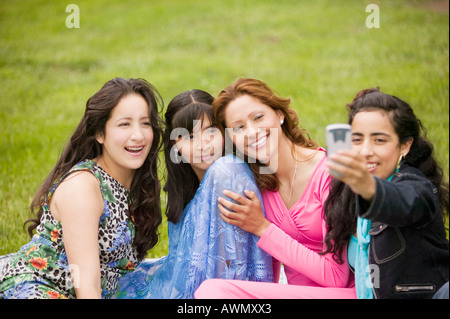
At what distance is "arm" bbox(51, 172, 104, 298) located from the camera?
9.61ft

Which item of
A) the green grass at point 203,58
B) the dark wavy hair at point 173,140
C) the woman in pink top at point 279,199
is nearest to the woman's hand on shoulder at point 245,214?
the woman in pink top at point 279,199

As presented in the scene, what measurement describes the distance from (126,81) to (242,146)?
32.8 inches

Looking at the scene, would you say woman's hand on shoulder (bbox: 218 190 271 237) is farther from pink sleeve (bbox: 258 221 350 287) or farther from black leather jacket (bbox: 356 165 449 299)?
black leather jacket (bbox: 356 165 449 299)

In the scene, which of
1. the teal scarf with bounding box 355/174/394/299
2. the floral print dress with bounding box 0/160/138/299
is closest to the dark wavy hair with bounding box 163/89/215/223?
the floral print dress with bounding box 0/160/138/299

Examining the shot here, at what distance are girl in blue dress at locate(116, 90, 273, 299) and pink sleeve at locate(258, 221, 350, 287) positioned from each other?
16cm

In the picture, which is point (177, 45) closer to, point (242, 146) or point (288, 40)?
point (288, 40)

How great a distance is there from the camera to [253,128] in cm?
316

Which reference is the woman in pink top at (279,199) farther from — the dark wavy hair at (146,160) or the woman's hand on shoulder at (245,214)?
the dark wavy hair at (146,160)

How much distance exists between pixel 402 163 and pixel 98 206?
65.1 inches

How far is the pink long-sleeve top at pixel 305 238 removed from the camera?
300 centimetres

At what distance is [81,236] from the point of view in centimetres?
294

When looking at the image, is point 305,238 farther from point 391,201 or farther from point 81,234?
point 81,234

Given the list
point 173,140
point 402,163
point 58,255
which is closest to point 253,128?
point 173,140
